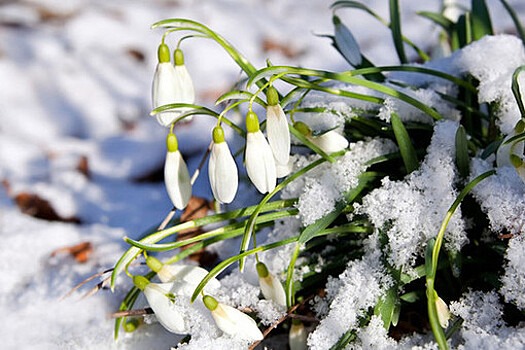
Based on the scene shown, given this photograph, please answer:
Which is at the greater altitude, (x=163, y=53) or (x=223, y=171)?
(x=163, y=53)

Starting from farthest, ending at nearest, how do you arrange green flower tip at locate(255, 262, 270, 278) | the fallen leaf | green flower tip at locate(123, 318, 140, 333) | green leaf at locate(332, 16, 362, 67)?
the fallen leaf, green leaf at locate(332, 16, 362, 67), green flower tip at locate(123, 318, 140, 333), green flower tip at locate(255, 262, 270, 278)

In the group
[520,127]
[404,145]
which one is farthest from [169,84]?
[520,127]

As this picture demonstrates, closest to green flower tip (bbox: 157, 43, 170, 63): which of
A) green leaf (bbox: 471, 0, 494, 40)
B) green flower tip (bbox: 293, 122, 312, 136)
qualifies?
green flower tip (bbox: 293, 122, 312, 136)

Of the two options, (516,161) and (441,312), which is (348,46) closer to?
(516,161)

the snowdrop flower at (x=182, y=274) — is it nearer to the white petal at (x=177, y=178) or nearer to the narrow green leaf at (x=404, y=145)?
the white petal at (x=177, y=178)

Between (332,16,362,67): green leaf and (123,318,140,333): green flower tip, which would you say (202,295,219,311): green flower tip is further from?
(332,16,362,67): green leaf

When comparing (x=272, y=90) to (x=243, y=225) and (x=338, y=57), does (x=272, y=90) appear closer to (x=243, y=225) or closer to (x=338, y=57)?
(x=243, y=225)
